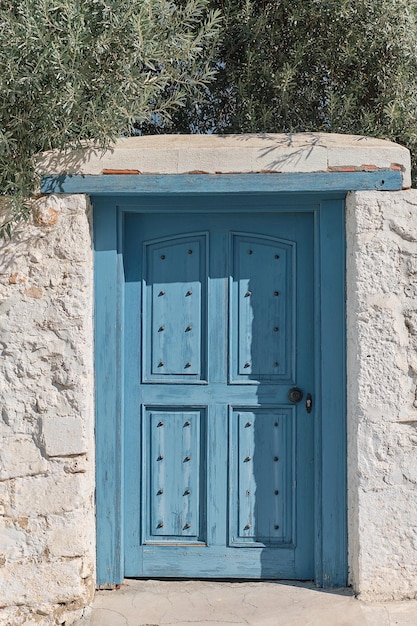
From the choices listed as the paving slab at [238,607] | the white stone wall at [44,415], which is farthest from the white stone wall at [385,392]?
the white stone wall at [44,415]

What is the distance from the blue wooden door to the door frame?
0.08 metres

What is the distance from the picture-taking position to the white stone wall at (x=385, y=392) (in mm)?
3322

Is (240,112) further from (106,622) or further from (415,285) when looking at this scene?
(106,622)

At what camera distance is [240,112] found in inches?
175

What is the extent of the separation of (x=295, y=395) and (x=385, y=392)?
468mm

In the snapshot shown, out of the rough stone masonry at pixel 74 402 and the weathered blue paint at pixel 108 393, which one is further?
the weathered blue paint at pixel 108 393

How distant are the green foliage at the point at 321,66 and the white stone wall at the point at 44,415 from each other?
1641 millimetres

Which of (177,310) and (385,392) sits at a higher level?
(177,310)

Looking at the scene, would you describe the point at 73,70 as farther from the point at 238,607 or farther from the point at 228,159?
the point at 238,607

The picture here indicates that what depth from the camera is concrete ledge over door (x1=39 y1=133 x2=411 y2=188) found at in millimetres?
3311

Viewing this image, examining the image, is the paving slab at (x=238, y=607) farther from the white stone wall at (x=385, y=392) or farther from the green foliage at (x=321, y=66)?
the green foliage at (x=321, y=66)

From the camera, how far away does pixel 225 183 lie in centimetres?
331

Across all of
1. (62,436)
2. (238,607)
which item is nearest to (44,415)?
(62,436)

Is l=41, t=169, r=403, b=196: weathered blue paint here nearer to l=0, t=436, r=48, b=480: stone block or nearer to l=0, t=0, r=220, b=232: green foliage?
l=0, t=0, r=220, b=232: green foliage
